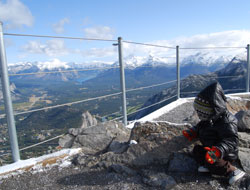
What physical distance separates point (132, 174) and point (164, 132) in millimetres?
687

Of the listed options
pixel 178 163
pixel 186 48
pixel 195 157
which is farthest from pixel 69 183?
pixel 186 48

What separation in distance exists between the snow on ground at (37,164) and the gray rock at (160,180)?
94 centimetres

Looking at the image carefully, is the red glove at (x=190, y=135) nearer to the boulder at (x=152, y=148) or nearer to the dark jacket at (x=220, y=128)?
the boulder at (x=152, y=148)

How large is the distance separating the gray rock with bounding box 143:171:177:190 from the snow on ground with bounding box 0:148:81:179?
94 centimetres

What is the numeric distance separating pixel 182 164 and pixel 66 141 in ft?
5.54

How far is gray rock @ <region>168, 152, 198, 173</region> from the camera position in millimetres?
1819

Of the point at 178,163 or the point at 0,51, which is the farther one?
the point at 0,51

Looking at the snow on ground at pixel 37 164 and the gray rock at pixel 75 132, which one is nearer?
the snow on ground at pixel 37 164

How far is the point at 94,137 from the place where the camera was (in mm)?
2795

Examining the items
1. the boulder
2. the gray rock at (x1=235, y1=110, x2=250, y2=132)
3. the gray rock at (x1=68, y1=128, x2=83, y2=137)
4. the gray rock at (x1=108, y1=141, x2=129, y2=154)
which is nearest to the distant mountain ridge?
the gray rock at (x1=235, y1=110, x2=250, y2=132)

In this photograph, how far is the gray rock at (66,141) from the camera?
9.16 feet

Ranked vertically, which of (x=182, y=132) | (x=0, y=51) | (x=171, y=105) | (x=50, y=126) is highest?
(x=0, y=51)

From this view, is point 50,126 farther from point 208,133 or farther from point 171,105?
point 208,133

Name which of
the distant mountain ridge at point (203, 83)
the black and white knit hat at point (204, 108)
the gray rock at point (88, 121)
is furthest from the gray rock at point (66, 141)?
the distant mountain ridge at point (203, 83)
